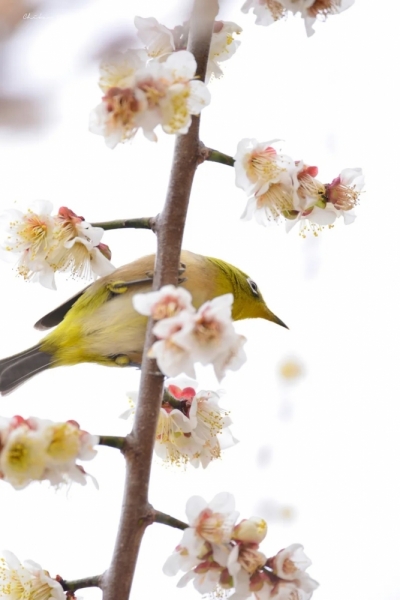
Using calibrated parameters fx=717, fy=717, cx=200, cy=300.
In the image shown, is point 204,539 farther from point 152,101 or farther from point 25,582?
point 152,101

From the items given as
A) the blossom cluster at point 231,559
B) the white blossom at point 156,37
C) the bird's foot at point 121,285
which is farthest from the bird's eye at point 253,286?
the blossom cluster at point 231,559

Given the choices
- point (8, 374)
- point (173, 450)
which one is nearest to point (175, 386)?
point (173, 450)

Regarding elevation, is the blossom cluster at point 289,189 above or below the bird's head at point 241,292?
below

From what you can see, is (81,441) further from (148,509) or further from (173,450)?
(173,450)

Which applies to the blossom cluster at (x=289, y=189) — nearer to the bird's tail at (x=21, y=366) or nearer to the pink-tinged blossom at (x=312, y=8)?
the pink-tinged blossom at (x=312, y=8)

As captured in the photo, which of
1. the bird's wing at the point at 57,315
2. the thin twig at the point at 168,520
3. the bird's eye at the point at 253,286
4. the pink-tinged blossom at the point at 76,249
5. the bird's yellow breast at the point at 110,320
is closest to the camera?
the thin twig at the point at 168,520

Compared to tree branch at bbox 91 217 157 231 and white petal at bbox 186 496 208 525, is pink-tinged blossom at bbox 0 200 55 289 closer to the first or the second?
tree branch at bbox 91 217 157 231

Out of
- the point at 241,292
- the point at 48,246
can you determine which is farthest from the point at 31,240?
the point at 241,292
